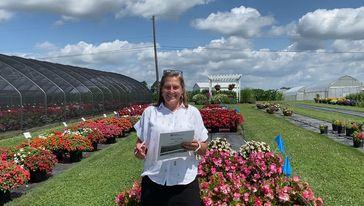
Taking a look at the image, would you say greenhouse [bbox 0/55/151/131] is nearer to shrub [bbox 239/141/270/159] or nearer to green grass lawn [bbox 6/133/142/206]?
green grass lawn [bbox 6/133/142/206]

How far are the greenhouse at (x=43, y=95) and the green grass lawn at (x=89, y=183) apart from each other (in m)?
7.87

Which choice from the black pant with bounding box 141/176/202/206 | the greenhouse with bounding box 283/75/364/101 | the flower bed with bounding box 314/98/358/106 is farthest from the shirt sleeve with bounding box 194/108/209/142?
the greenhouse with bounding box 283/75/364/101

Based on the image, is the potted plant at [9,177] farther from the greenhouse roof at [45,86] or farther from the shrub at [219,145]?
the greenhouse roof at [45,86]

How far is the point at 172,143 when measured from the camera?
3.38m

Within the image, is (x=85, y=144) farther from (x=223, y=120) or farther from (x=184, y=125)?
(x=184, y=125)

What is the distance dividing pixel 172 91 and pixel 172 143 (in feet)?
1.37

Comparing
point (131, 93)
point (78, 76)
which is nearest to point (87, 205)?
point (78, 76)

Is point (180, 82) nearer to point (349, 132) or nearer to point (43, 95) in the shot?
point (349, 132)

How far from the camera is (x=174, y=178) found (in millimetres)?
3467

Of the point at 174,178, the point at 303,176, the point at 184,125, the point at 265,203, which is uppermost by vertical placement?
the point at 184,125

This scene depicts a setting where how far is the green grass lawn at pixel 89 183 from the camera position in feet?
24.4

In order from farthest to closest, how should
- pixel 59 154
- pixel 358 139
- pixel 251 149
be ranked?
pixel 358 139
pixel 59 154
pixel 251 149

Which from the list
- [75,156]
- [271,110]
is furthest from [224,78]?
[75,156]

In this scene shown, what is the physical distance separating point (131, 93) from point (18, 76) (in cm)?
2268
